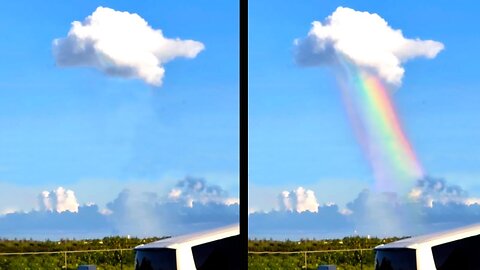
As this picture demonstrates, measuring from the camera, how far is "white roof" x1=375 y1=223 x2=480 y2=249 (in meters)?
2.86

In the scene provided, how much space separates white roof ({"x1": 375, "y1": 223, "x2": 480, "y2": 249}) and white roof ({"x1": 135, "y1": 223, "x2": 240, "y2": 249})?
643mm

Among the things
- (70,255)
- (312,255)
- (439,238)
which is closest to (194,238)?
(70,255)

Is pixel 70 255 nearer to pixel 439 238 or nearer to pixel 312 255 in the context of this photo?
pixel 312 255

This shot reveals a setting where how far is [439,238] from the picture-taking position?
287cm

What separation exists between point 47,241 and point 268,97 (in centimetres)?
126

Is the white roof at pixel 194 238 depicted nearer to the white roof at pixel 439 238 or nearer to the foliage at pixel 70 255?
the foliage at pixel 70 255

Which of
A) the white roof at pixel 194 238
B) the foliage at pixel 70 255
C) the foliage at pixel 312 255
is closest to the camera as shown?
the white roof at pixel 194 238

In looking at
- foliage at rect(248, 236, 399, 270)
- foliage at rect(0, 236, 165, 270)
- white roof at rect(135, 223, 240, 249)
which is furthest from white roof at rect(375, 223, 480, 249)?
foliage at rect(0, 236, 165, 270)

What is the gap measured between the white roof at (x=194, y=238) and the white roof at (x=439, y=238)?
2.11 ft

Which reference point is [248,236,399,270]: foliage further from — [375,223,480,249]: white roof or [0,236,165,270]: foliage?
[0,236,165,270]: foliage

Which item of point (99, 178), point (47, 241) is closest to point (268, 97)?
point (99, 178)

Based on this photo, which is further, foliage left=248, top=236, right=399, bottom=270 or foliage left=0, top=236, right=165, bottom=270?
foliage left=248, top=236, right=399, bottom=270

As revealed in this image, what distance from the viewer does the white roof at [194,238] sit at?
8.95 feet

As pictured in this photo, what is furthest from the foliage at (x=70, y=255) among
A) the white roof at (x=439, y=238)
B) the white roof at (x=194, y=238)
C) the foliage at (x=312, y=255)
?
the white roof at (x=439, y=238)
